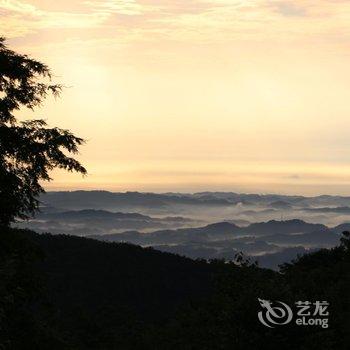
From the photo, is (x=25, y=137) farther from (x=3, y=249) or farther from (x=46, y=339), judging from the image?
(x=46, y=339)

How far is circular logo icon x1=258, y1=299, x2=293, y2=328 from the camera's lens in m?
34.5

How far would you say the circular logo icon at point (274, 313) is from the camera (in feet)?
113

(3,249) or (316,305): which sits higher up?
(3,249)

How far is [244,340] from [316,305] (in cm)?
539

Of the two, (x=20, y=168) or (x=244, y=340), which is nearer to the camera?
(x=20, y=168)

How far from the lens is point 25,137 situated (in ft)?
89.2

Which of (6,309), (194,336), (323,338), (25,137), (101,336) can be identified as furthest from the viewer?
(101,336)

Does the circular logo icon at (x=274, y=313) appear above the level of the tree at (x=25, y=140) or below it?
below

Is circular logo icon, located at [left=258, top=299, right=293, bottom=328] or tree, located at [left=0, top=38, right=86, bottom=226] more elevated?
tree, located at [left=0, top=38, right=86, bottom=226]

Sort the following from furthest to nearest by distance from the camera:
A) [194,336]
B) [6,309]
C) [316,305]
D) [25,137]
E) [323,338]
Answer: [194,336], [316,305], [323,338], [25,137], [6,309]

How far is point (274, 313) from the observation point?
115 ft

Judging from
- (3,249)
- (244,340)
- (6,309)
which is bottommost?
(244,340)

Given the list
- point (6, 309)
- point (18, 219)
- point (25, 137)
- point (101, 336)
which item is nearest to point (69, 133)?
point (25, 137)

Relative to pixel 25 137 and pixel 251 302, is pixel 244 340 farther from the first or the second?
pixel 25 137
